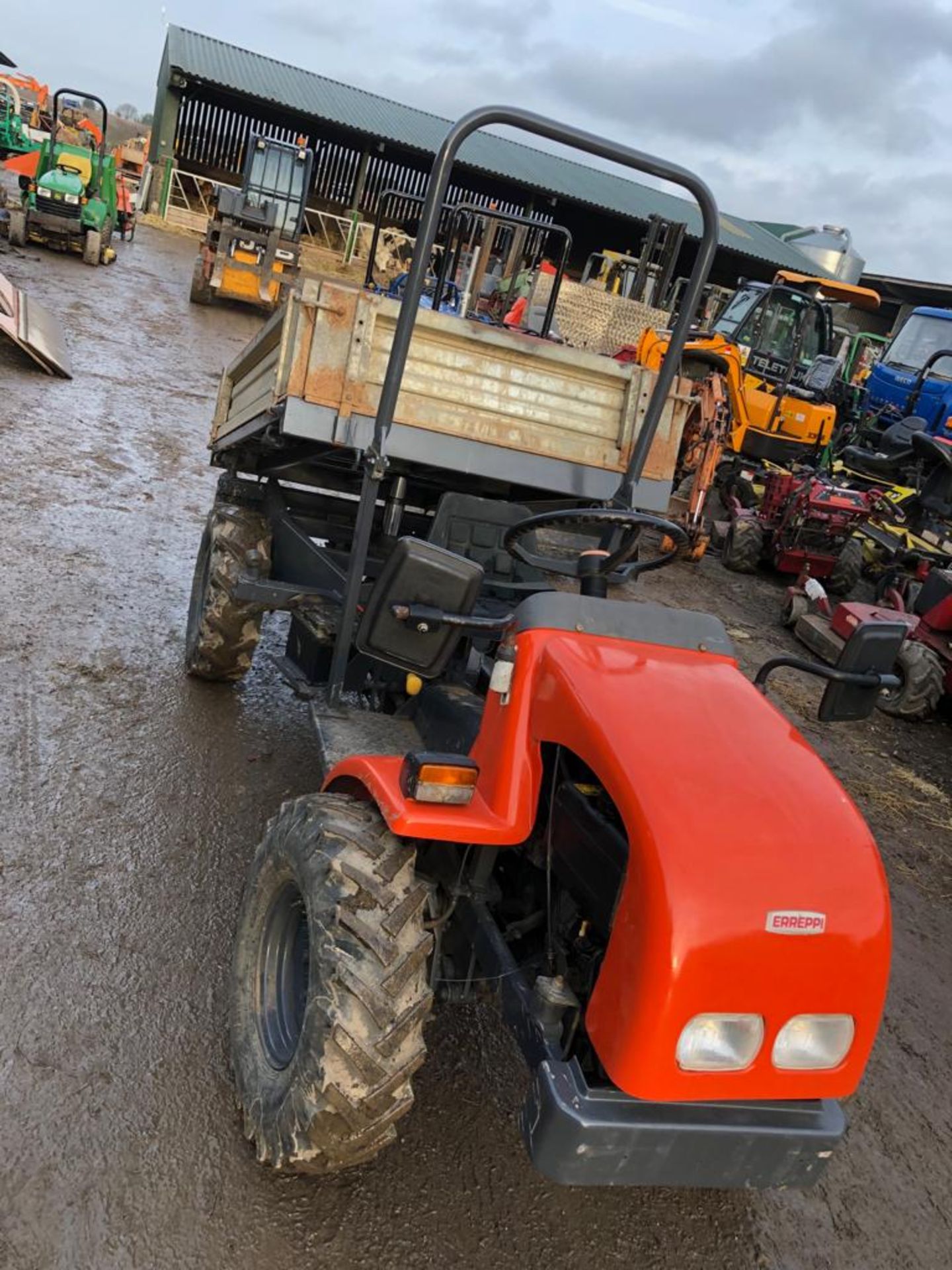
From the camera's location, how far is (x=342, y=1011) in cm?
210

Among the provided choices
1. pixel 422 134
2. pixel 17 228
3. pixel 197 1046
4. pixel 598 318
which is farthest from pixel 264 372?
pixel 422 134

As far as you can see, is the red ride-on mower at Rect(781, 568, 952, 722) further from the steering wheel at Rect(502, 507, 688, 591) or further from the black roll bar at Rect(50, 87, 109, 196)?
the black roll bar at Rect(50, 87, 109, 196)

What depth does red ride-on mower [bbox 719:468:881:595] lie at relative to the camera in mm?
→ 9008

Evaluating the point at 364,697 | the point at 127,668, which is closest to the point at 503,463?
the point at 364,697

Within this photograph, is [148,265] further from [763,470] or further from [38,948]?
[38,948]

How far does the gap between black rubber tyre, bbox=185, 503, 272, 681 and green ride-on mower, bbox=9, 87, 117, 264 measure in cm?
1345

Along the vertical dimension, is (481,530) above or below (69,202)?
below

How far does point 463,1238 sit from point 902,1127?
1546 millimetres

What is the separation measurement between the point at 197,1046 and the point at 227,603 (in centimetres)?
204

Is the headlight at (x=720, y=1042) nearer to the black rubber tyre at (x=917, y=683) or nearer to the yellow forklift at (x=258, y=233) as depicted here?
the black rubber tyre at (x=917, y=683)

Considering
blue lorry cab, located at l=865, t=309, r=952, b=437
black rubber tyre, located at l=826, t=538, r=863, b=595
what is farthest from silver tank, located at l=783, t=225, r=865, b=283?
black rubber tyre, located at l=826, t=538, r=863, b=595

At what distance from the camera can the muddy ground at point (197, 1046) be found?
7.45ft

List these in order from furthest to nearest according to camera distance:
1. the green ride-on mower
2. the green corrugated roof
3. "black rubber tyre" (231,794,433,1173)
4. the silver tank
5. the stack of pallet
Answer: the silver tank, the green corrugated roof, the green ride-on mower, the stack of pallet, "black rubber tyre" (231,794,433,1173)

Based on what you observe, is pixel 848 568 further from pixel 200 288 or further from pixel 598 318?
pixel 200 288
